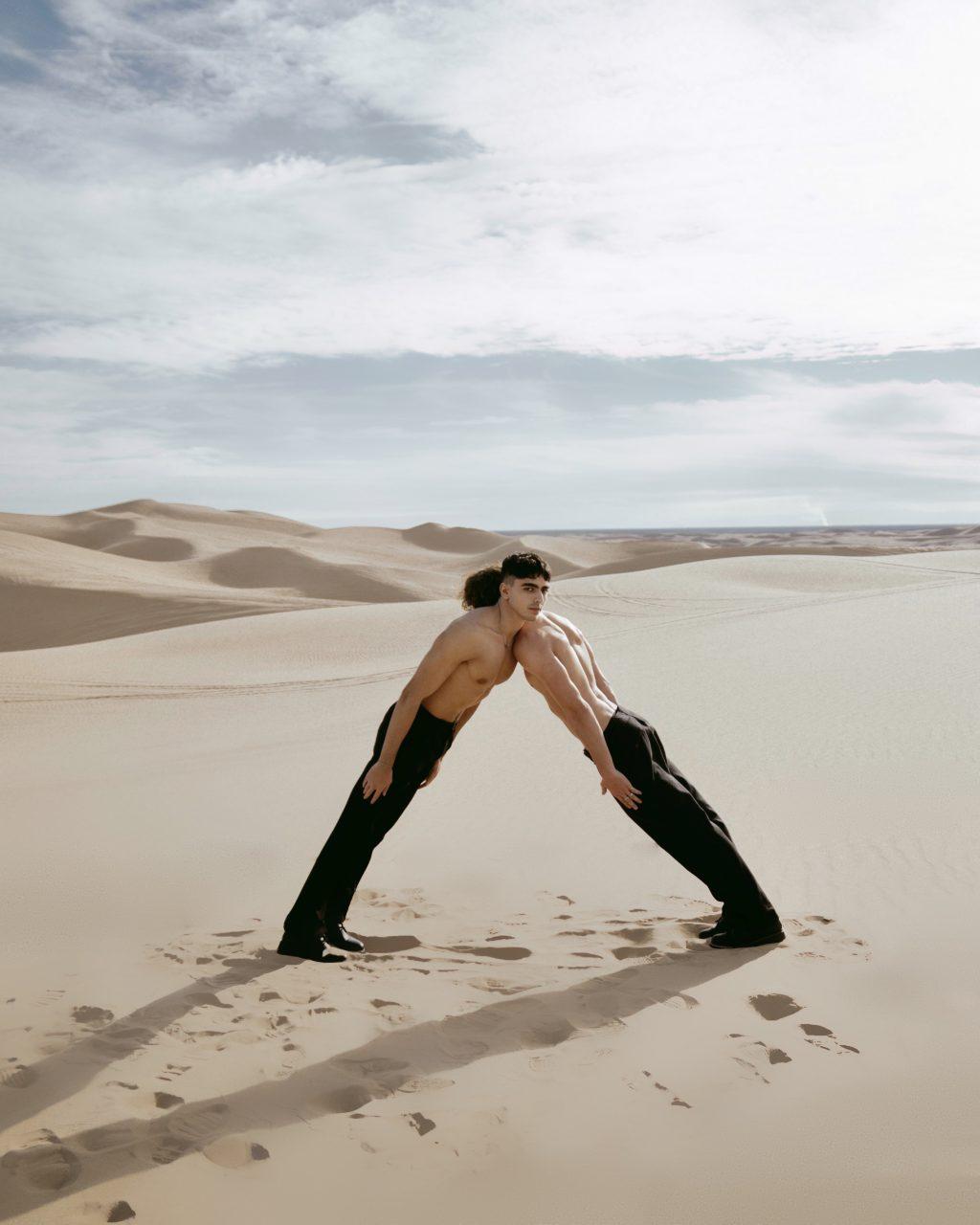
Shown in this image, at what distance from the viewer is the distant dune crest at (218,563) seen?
26672 mm

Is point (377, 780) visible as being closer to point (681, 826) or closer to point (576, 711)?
point (576, 711)

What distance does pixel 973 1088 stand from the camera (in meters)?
3.12

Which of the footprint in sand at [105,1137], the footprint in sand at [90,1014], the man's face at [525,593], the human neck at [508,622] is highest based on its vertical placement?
the man's face at [525,593]

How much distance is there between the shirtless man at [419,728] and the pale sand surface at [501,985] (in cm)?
23

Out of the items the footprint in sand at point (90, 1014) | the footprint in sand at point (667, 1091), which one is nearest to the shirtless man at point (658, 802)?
the footprint in sand at point (667, 1091)

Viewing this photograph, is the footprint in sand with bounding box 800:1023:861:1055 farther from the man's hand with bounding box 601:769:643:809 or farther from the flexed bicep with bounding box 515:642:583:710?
the flexed bicep with bounding box 515:642:583:710

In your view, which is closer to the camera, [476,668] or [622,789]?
[622,789]

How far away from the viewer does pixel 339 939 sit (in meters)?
4.41

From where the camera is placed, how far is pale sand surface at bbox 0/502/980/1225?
276cm

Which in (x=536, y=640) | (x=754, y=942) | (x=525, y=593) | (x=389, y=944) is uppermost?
(x=525, y=593)

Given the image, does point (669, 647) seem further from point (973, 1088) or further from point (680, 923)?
point (973, 1088)

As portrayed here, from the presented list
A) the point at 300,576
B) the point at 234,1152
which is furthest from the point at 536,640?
the point at 300,576

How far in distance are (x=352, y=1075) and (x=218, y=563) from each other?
44319 mm

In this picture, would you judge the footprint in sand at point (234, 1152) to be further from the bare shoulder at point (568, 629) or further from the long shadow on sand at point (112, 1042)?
the bare shoulder at point (568, 629)
